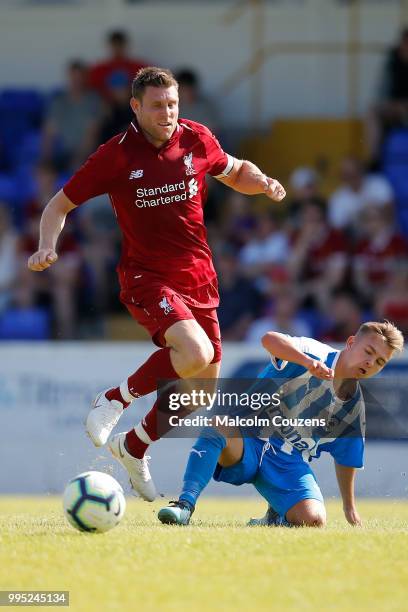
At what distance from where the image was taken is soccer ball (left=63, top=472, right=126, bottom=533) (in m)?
7.23

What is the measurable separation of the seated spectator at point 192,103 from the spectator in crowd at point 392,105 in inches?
87.5

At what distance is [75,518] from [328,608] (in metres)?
2.03

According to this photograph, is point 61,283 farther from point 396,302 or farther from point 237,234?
point 396,302

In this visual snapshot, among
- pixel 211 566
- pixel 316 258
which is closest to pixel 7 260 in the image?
pixel 316 258

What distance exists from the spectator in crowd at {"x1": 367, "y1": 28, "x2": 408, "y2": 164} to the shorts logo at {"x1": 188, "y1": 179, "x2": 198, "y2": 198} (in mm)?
9117

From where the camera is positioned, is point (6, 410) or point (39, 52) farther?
point (39, 52)

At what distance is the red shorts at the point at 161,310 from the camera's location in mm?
7938

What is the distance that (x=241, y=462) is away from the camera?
826cm

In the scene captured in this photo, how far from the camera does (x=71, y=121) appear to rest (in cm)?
1775

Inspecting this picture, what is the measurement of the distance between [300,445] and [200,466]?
0.73m

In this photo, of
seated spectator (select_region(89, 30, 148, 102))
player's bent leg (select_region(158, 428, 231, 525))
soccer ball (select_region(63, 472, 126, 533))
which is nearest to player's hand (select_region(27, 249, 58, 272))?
soccer ball (select_region(63, 472, 126, 533))

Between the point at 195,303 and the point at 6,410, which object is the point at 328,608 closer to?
the point at 195,303

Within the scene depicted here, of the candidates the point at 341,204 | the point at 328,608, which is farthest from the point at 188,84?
the point at 328,608

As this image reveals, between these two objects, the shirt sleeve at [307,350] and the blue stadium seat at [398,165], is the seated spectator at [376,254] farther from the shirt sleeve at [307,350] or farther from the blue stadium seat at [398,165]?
the shirt sleeve at [307,350]
